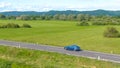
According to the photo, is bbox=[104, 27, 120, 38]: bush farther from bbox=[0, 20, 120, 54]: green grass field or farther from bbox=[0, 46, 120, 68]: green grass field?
bbox=[0, 46, 120, 68]: green grass field

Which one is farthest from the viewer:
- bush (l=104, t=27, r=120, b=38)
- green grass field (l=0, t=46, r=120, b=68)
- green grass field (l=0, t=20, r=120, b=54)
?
bush (l=104, t=27, r=120, b=38)

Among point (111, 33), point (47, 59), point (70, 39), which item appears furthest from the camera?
point (111, 33)

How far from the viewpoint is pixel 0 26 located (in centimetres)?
12375

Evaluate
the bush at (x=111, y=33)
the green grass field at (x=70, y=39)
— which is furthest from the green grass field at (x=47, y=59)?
the bush at (x=111, y=33)

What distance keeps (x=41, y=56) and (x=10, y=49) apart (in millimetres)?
7940

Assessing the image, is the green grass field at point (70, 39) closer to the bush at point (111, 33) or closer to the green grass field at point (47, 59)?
the bush at point (111, 33)

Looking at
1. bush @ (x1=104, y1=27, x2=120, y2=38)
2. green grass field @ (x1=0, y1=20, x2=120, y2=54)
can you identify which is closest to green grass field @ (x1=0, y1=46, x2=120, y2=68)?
green grass field @ (x1=0, y1=20, x2=120, y2=54)

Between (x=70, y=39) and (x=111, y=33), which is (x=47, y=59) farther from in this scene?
(x=111, y=33)

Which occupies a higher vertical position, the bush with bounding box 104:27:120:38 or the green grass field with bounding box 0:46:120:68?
the green grass field with bounding box 0:46:120:68

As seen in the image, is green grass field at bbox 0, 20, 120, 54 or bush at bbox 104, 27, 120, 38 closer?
green grass field at bbox 0, 20, 120, 54

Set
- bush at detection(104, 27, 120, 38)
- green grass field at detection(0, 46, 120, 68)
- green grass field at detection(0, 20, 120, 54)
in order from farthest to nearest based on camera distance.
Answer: bush at detection(104, 27, 120, 38) → green grass field at detection(0, 20, 120, 54) → green grass field at detection(0, 46, 120, 68)

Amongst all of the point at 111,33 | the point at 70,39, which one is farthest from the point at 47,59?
the point at 111,33

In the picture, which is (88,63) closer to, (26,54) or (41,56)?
(41,56)

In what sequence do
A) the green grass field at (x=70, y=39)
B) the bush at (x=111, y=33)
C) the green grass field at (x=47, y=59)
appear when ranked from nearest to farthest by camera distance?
1. the green grass field at (x=47, y=59)
2. the green grass field at (x=70, y=39)
3. the bush at (x=111, y=33)
